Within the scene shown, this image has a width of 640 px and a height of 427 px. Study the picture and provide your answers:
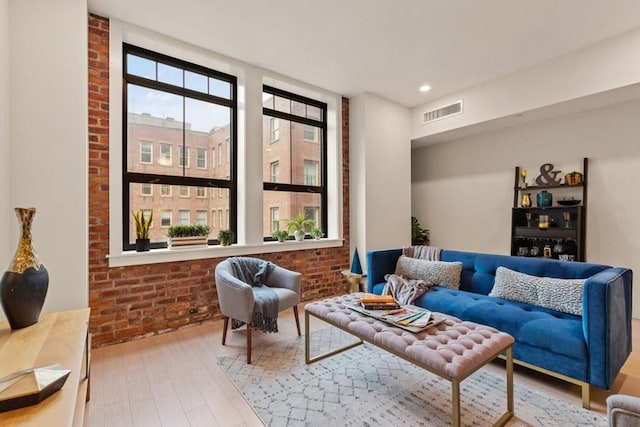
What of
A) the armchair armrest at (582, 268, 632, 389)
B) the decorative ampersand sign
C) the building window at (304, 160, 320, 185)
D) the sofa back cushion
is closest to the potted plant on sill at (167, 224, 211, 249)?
the building window at (304, 160, 320, 185)

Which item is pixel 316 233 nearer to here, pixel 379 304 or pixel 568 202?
pixel 379 304

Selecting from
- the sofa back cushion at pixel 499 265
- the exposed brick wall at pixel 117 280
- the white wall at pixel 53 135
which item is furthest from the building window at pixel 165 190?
the sofa back cushion at pixel 499 265

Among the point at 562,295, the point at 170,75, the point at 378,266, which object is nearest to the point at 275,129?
the point at 170,75

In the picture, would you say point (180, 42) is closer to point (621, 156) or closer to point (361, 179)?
point (361, 179)

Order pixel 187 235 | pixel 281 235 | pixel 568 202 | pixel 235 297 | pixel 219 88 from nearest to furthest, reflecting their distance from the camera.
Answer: pixel 235 297, pixel 187 235, pixel 219 88, pixel 568 202, pixel 281 235

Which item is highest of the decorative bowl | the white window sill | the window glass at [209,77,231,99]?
the window glass at [209,77,231,99]

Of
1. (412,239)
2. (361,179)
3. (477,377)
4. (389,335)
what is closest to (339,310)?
(389,335)

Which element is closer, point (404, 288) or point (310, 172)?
point (404, 288)

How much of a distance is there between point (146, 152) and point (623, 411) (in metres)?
3.76

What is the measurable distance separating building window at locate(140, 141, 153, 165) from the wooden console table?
1.64 metres

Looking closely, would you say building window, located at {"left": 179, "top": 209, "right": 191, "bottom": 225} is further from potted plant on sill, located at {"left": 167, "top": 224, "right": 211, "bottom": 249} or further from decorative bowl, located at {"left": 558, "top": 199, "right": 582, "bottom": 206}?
decorative bowl, located at {"left": 558, "top": 199, "right": 582, "bottom": 206}

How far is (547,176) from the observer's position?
3982 mm

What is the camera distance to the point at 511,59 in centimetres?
348

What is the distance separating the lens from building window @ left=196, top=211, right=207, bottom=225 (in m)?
3.49
